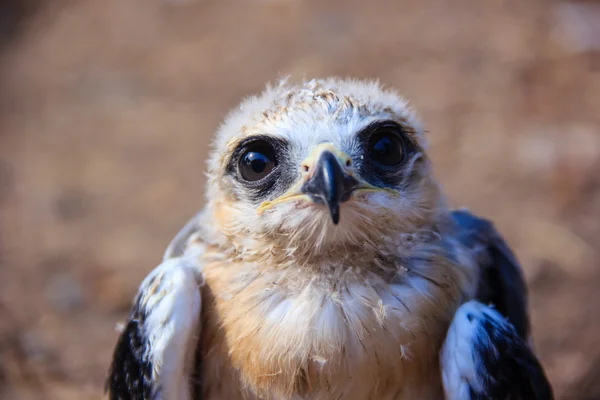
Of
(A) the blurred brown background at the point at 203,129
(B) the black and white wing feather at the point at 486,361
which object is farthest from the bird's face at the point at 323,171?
(A) the blurred brown background at the point at 203,129

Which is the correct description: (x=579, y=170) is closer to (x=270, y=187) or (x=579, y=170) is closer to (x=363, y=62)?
(x=363, y=62)

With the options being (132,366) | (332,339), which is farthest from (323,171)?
(132,366)

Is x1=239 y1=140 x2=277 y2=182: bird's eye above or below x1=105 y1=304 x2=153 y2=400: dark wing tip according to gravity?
above

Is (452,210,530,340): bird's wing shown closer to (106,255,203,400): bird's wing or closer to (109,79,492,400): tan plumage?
(109,79,492,400): tan plumage

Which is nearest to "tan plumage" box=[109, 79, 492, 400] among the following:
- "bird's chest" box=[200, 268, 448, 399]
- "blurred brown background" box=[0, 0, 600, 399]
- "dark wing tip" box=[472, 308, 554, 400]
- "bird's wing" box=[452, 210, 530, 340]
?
"bird's chest" box=[200, 268, 448, 399]

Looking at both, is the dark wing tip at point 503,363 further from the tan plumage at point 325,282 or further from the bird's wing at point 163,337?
the bird's wing at point 163,337

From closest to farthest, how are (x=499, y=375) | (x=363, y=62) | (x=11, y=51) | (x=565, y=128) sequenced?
1. (x=499, y=375)
2. (x=565, y=128)
3. (x=363, y=62)
4. (x=11, y=51)

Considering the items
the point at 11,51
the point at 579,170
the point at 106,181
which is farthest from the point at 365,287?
the point at 11,51
